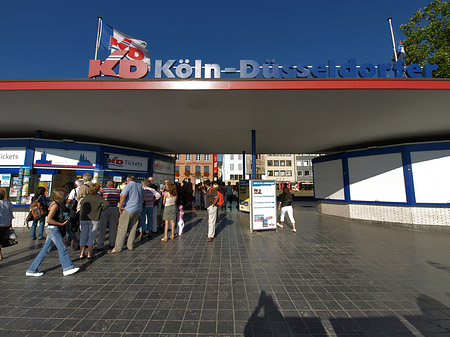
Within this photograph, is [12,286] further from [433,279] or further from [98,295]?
[433,279]

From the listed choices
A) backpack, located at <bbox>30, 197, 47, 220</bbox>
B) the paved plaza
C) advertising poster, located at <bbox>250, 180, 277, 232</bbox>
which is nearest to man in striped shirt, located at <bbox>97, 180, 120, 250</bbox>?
the paved plaza

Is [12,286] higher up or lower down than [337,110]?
lower down

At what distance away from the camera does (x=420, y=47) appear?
13836 millimetres

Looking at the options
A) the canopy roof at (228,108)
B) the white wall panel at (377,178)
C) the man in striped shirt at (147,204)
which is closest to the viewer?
the canopy roof at (228,108)

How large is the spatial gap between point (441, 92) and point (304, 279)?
6.10m

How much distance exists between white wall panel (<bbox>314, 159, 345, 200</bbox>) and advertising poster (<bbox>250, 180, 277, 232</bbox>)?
6.14 metres

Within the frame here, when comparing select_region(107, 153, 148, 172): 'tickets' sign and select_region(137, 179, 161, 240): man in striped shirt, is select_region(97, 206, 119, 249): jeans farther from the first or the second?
select_region(107, 153, 148, 172): 'tickets' sign

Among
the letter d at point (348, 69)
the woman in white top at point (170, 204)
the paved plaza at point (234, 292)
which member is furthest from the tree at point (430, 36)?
the woman in white top at point (170, 204)

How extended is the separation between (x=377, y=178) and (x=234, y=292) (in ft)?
33.4

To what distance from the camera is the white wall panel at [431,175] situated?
8328mm

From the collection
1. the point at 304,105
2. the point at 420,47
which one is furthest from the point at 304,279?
the point at 420,47

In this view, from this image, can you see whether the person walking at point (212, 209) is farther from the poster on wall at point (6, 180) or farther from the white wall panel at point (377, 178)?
the poster on wall at point (6, 180)

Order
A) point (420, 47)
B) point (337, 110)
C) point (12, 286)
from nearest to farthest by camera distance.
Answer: point (12, 286) → point (337, 110) → point (420, 47)

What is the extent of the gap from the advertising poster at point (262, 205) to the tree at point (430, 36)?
46.6 feet
